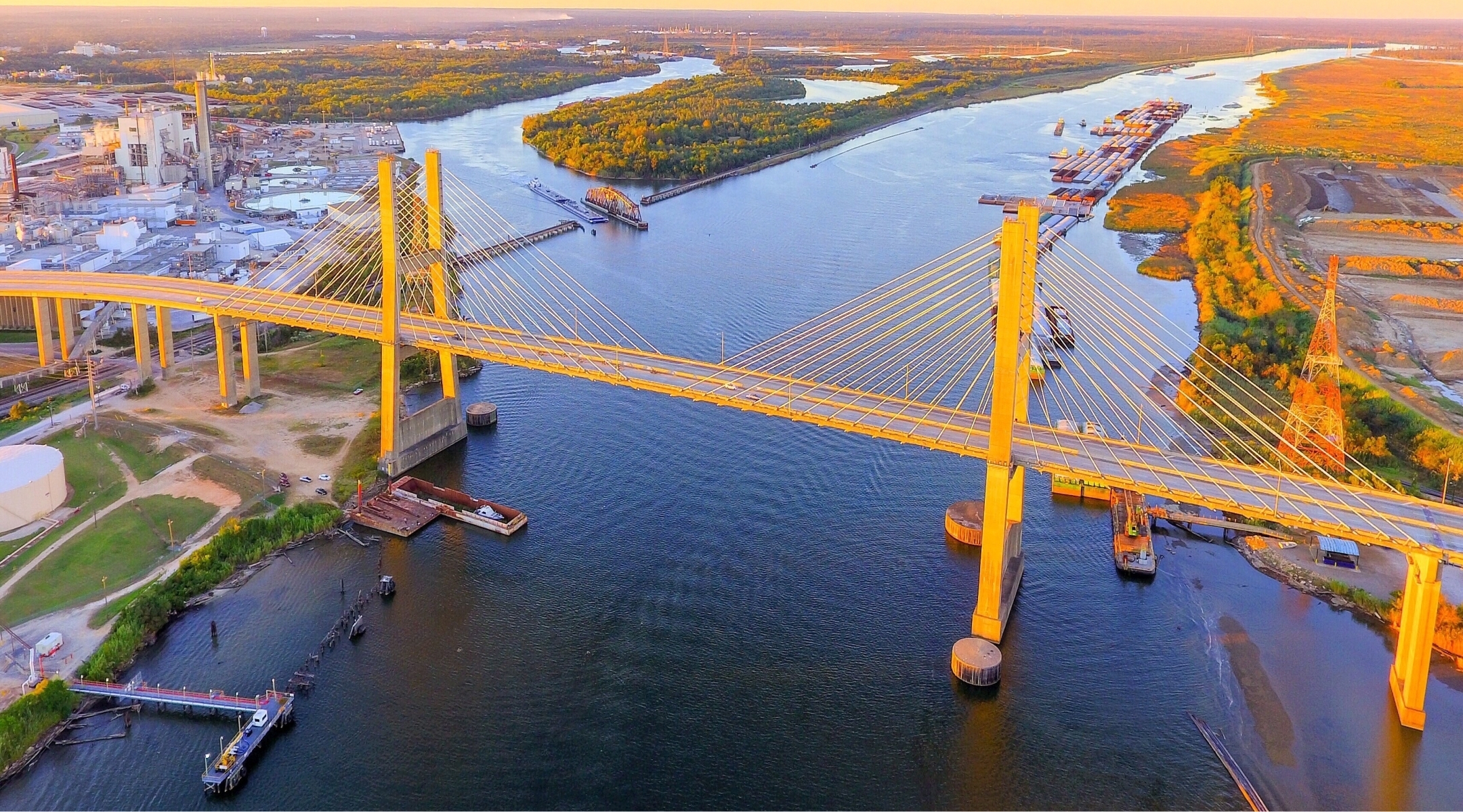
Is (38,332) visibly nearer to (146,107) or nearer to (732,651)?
(732,651)

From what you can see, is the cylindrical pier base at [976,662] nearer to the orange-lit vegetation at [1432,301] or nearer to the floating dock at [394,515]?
the floating dock at [394,515]

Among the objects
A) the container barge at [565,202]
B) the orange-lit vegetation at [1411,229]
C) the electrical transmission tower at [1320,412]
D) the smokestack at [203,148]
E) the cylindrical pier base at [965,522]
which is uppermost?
the smokestack at [203,148]

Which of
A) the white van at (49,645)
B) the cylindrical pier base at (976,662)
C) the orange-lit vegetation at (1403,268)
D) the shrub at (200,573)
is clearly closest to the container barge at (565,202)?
the shrub at (200,573)

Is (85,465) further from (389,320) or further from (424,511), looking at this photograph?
(424,511)

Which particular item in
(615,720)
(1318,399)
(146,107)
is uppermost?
(146,107)

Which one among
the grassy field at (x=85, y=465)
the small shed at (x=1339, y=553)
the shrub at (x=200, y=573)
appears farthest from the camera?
the grassy field at (x=85, y=465)

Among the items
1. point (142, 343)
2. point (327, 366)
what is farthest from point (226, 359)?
point (327, 366)

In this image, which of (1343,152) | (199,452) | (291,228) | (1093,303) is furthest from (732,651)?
(1343,152)

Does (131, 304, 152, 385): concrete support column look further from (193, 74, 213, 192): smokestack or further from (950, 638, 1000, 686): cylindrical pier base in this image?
(193, 74, 213, 192): smokestack
